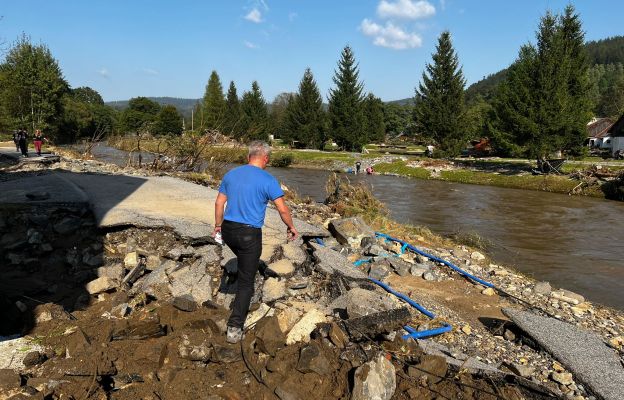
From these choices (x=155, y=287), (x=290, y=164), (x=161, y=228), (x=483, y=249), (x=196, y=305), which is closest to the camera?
(x=196, y=305)

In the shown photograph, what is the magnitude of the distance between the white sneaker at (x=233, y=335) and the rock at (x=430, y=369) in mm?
1740

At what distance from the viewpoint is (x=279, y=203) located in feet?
15.3

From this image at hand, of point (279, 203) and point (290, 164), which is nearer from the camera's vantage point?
point (279, 203)

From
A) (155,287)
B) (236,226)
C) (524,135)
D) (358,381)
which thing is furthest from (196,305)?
(524,135)

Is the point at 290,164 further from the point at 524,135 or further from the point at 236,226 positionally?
the point at 236,226

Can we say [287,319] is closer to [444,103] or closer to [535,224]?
[535,224]

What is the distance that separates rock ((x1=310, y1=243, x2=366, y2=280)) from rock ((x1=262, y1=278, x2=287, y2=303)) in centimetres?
76

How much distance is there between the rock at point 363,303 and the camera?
5.18 meters

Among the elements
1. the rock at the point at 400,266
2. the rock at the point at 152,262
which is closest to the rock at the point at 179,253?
the rock at the point at 152,262

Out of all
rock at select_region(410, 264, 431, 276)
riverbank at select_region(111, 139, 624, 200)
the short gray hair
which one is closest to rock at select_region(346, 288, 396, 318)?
the short gray hair

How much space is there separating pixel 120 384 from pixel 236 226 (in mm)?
1773

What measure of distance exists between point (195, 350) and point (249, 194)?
5.36 feet

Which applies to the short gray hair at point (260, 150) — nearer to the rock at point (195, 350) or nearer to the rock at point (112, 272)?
the rock at point (195, 350)

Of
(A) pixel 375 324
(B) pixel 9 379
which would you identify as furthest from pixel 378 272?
(B) pixel 9 379
